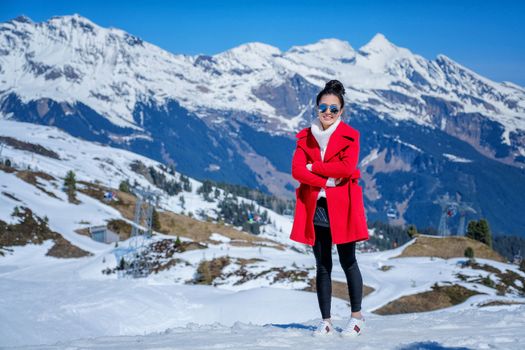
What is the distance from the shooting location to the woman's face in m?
8.71

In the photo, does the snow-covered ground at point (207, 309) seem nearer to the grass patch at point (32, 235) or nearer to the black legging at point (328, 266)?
the black legging at point (328, 266)

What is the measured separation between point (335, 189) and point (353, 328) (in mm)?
2468

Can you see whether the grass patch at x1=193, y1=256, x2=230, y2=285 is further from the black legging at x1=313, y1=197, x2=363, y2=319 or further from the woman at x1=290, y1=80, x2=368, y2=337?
the woman at x1=290, y1=80, x2=368, y2=337

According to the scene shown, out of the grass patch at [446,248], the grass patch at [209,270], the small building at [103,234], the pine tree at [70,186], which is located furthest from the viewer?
the pine tree at [70,186]

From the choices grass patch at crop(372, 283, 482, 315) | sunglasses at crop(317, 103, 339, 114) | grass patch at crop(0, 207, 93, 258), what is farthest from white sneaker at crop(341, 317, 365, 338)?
grass patch at crop(0, 207, 93, 258)

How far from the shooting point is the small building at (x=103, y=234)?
233ft

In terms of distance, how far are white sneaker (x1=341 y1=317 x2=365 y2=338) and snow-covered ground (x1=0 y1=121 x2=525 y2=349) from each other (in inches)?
10.5

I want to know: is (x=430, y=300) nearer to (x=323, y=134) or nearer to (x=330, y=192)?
(x=330, y=192)

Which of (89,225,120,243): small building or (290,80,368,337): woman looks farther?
(89,225,120,243): small building

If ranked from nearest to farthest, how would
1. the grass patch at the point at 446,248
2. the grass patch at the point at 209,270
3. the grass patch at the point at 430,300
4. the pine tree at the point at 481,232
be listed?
1. the grass patch at the point at 430,300
2. the grass patch at the point at 209,270
3. the grass patch at the point at 446,248
4. the pine tree at the point at 481,232

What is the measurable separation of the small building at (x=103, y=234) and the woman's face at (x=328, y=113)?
66607mm

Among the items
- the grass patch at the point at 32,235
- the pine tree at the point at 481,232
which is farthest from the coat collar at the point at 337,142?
the pine tree at the point at 481,232

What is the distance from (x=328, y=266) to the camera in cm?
906

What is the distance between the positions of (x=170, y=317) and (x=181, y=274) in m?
23.5
